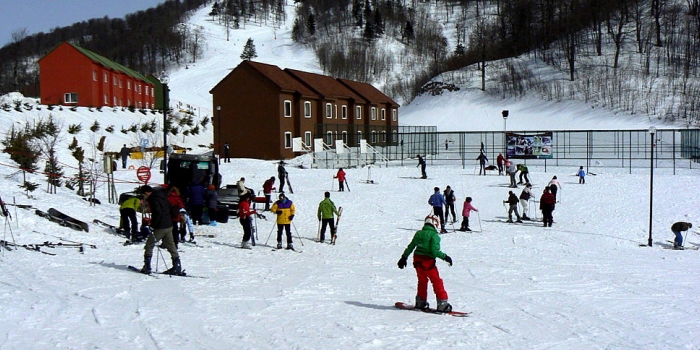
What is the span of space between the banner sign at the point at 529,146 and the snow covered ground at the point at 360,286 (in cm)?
1645

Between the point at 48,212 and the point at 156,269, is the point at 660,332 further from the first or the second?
the point at 48,212

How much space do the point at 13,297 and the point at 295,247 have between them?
8650 mm

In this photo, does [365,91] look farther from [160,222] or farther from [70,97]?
[160,222]

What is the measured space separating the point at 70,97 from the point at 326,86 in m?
21.4

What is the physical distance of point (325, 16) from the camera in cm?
16150

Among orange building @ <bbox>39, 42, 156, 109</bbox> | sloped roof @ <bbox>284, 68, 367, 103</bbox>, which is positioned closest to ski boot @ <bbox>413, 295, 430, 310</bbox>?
sloped roof @ <bbox>284, 68, 367, 103</bbox>

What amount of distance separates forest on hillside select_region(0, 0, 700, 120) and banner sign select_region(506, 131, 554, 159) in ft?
112

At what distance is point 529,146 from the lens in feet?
149

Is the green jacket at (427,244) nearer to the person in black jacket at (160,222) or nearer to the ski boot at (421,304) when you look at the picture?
the ski boot at (421,304)

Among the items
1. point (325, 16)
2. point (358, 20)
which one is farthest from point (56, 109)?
point (325, 16)

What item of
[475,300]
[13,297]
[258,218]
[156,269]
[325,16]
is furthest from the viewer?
[325,16]

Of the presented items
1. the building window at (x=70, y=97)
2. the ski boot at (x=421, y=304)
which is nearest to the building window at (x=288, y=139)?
the building window at (x=70, y=97)

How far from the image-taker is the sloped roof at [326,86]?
5500cm

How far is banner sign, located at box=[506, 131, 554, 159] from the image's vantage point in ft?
147
